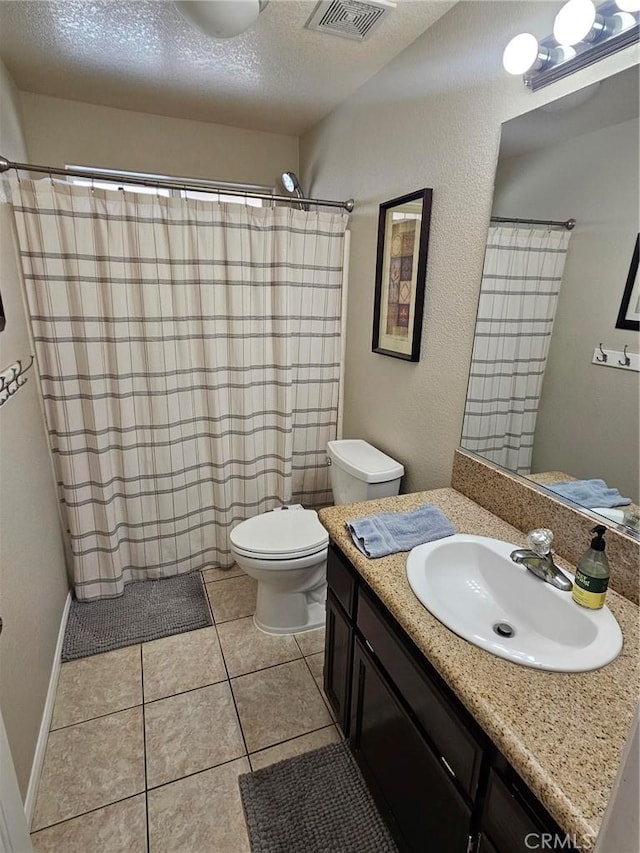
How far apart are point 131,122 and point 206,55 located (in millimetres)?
835

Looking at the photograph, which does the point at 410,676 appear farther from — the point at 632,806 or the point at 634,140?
the point at 634,140

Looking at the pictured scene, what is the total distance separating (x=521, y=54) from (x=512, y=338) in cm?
75

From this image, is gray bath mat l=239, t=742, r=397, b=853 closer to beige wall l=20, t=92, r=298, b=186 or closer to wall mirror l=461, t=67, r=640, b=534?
wall mirror l=461, t=67, r=640, b=534

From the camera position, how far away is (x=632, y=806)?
0.38 m

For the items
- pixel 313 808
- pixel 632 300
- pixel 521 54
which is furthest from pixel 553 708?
pixel 521 54

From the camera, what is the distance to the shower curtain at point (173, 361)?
186cm

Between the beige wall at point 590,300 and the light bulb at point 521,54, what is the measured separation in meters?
0.22

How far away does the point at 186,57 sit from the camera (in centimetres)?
182

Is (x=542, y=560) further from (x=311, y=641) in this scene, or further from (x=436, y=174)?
(x=436, y=174)

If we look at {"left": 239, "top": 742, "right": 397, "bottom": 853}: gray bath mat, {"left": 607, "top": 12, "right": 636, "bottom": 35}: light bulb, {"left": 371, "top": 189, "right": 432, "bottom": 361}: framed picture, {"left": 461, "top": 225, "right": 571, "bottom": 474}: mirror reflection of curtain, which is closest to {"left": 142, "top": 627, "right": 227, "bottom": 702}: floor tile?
{"left": 239, "top": 742, "right": 397, "bottom": 853}: gray bath mat

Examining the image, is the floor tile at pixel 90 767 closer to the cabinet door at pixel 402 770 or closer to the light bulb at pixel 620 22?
the cabinet door at pixel 402 770

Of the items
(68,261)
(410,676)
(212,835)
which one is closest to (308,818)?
(212,835)

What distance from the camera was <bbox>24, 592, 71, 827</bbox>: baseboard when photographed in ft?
4.35

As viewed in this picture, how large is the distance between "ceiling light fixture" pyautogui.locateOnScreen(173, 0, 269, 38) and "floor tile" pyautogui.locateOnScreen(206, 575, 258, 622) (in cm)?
224
